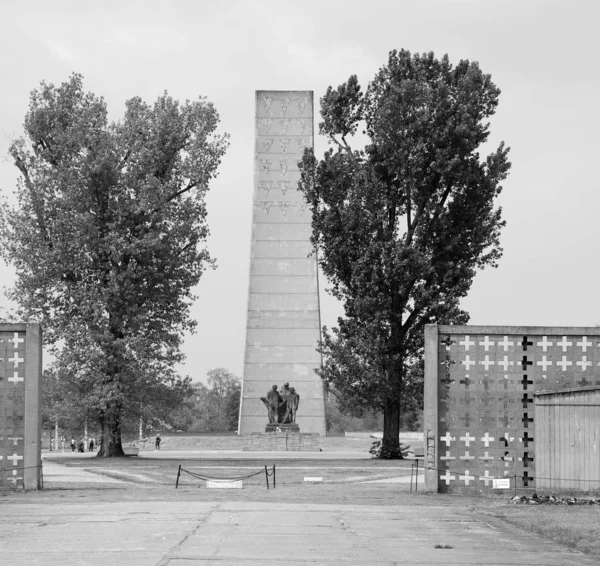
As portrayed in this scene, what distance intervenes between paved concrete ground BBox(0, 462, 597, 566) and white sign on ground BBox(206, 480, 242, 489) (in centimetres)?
345

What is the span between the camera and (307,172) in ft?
142

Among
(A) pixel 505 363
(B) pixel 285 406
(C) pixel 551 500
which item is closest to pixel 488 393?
(A) pixel 505 363

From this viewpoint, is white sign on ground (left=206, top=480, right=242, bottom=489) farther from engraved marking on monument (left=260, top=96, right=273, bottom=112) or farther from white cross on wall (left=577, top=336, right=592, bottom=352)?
engraved marking on monument (left=260, top=96, right=273, bottom=112)

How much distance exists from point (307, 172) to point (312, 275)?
31.6 meters

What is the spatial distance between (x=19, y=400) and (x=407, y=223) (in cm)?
2038

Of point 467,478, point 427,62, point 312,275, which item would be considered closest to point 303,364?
point 312,275

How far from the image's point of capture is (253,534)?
15.7 m

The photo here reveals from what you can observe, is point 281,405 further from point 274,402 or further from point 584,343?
point 584,343

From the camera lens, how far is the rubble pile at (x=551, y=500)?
72.7ft

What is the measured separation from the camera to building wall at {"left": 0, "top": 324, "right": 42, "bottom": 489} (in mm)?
24938

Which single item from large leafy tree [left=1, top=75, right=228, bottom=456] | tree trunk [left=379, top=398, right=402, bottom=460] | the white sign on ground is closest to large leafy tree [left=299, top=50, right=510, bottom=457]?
tree trunk [left=379, top=398, right=402, bottom=460]

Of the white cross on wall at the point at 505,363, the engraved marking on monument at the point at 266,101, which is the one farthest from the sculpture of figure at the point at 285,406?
the white cross on wall at the point at 505,363

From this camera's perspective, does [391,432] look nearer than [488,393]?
No

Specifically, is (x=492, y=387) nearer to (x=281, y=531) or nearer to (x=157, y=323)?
(x=281, y=531)
